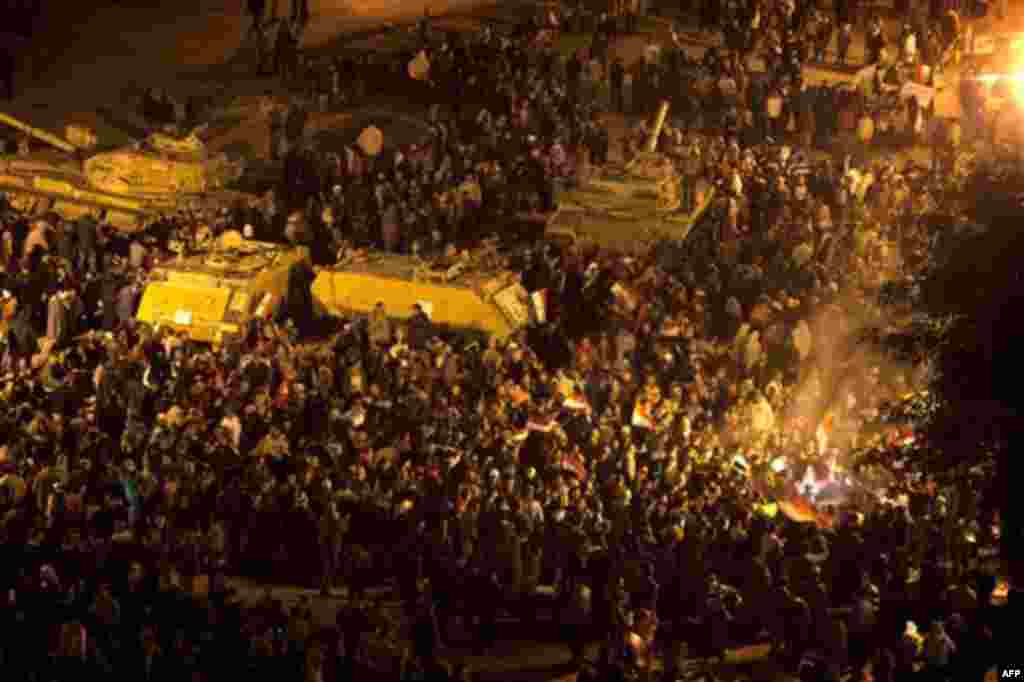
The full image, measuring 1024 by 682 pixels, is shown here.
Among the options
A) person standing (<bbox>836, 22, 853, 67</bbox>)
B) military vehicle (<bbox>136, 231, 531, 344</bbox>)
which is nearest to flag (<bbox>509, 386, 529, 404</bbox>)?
military vehicle (<bbox>136, 231, 531, 344</bbox>)

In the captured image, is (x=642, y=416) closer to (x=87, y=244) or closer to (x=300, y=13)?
(x=87, y=244)

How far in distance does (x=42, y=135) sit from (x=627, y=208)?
11281 mm

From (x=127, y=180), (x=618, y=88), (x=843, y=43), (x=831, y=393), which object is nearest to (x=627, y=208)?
(x=831, y=393)

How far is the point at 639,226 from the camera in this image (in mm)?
36531

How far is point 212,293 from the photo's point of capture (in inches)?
1282

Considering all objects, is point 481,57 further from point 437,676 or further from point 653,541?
point 437,676

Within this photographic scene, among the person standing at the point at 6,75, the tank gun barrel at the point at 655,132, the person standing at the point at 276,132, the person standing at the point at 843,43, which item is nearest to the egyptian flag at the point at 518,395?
the tank gun barrel at the point at 655,132

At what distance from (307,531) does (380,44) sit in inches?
996

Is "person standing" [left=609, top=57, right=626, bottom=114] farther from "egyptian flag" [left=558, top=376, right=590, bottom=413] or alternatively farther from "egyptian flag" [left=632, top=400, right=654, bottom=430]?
"egyptian flag" [left=632, top=400, right=654, bottom=430]

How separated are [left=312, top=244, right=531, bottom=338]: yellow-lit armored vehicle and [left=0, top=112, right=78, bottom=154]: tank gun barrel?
7.90 m

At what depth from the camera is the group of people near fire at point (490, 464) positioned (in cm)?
2270

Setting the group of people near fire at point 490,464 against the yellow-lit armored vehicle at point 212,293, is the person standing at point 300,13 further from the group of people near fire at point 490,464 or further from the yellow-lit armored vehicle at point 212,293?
the yellow-lit armored vehicle at point 212,293

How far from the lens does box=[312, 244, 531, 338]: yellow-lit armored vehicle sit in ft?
107

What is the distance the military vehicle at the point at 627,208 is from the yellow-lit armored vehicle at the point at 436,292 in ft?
9.81
